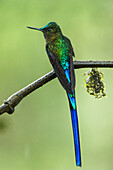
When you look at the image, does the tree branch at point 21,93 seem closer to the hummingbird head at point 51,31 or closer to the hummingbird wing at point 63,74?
the hummingbird wing at point 63,74

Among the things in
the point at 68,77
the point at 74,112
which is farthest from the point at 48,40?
the point at 74,112

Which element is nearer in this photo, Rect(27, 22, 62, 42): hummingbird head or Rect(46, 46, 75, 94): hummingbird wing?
Rect(46, 46, 75, 94): hummingbird wing

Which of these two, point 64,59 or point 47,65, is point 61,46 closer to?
point 64,59

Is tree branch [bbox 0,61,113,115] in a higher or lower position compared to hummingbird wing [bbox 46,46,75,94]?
lower

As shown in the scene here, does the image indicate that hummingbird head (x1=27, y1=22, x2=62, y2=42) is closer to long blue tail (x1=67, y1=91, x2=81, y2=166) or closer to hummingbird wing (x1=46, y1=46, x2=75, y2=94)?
hummingbird wing (x1=46, y1=46, x2=75, y2=94)

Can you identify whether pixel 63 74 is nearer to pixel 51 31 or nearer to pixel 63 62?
pixel 63 62

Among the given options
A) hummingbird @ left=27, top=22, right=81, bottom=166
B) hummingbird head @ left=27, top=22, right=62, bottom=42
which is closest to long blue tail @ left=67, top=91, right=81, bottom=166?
hummingbird @ left=27, top=22, right=81, bottom=166

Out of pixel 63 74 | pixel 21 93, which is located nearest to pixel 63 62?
pixel 63 74

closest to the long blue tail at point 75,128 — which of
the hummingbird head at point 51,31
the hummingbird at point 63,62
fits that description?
the hummingbird at point 63,62
